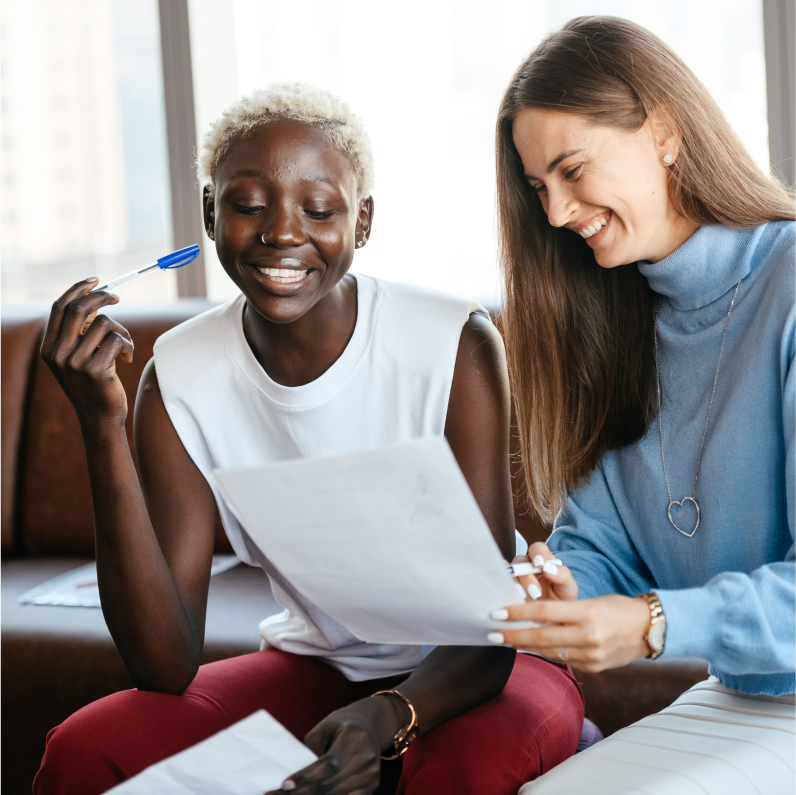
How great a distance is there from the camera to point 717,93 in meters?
2.19

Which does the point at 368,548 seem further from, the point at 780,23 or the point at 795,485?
the point at 780,23

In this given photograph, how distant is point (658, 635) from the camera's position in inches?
31.6

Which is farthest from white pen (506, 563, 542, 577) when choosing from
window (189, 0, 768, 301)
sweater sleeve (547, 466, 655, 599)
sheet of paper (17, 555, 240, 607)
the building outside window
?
window (189, 0, 768, 301)

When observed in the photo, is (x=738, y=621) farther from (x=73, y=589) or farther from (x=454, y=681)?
(x=73, y=589)

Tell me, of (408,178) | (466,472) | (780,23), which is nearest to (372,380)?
(466,472)

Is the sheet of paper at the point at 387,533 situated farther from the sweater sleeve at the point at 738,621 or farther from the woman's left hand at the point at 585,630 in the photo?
the sweater sleeve at the point at 738,621

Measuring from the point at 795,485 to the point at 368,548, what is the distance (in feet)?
1.51

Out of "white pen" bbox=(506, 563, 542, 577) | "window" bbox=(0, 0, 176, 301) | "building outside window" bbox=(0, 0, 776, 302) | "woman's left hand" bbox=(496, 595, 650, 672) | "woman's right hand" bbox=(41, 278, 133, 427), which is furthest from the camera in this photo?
"window" bbox=(0, 0, 176, 301)

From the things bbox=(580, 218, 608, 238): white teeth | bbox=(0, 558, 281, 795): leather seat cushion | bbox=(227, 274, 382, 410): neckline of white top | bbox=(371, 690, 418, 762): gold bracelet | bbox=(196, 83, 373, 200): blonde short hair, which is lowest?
bbox=(0, 558, 281, 795): leather seat cushion

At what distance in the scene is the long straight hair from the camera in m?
0.99

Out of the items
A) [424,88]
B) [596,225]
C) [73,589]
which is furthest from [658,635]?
[424,88]

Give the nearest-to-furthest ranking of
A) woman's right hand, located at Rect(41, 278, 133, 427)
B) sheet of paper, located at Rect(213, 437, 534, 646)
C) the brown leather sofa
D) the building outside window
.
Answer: sheet of paper, located at Rect(213, 437, 534, 646), woman's right hand, located at Rect(41, 278, 133, 427), the brown leather sofa, the building outside window

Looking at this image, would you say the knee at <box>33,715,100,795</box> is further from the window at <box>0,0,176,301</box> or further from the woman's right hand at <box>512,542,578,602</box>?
the window at <box>0,0,176,301</box>

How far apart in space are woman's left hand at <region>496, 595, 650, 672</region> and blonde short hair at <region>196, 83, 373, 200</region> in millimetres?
629
